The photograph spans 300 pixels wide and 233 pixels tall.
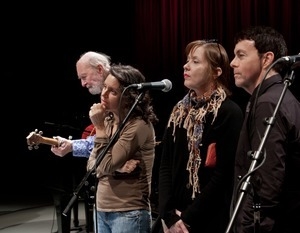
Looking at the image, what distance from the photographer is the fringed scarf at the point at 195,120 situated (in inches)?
92.4

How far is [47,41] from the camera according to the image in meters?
7.33

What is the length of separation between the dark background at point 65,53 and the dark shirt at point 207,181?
11.4 ft

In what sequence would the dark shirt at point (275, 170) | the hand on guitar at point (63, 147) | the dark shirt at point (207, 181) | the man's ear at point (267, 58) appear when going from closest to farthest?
the dark shirt at point (275, 170) → the man's ear at point (267, 58) → the dark shirt at point (207, 181) → the hand on guitar at point (63, 147)

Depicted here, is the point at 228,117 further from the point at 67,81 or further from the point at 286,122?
the point at 67,81

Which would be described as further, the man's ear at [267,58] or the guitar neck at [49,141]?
the guitar neck at [49,141]

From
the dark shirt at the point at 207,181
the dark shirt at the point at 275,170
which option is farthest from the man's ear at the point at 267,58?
the dark shirt at the point at 207,181

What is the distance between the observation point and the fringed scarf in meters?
2.35

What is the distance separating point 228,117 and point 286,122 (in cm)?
45

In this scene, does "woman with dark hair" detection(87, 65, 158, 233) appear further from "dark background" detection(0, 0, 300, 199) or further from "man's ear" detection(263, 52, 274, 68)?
"dark background" detection(0, 0, 300, 199)

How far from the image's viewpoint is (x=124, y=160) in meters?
2.51

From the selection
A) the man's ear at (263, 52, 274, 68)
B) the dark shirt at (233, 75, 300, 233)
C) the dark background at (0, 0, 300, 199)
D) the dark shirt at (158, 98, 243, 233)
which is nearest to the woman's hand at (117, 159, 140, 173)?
the dark shirt at (158, 98, 243, 233)

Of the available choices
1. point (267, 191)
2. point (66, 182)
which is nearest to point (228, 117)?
point (267, 191)

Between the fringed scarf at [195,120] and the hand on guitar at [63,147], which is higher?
the fringed scarf at [195,120]

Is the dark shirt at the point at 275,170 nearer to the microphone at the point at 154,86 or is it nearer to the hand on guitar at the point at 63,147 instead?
the microphone at the point at 154,86
